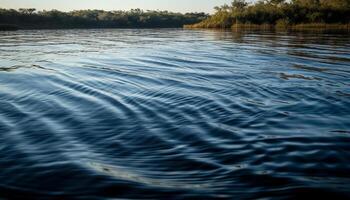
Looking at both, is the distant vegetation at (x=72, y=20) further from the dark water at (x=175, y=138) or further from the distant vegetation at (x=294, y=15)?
the dark water at (x=175, y=138)

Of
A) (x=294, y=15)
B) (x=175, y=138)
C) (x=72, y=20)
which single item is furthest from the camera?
(x=72, y=20)

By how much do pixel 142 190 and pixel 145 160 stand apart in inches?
33.2

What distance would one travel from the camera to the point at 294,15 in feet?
247

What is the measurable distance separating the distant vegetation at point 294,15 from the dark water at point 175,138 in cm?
6658

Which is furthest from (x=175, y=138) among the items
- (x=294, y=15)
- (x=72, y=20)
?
(x=72, y=20)

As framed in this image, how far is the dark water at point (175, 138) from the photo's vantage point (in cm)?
375

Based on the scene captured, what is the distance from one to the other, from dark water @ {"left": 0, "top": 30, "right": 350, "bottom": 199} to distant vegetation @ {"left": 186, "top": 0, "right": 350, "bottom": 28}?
66.6 metres

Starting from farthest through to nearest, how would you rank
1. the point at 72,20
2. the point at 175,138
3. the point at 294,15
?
1. the point at 72,20
2. the point at 294,15
3. the point at 175,138

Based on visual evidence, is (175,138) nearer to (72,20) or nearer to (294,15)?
(294,15)

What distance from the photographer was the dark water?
3.75 m

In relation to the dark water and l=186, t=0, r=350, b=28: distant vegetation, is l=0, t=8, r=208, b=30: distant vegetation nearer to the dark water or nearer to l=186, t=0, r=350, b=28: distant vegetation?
l=186, t=0, r=350, b=28: distant vegetation

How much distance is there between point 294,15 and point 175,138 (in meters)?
79.2

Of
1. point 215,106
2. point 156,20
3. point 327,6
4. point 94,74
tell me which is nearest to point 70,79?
point 94,74

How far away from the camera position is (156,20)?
12025cm
